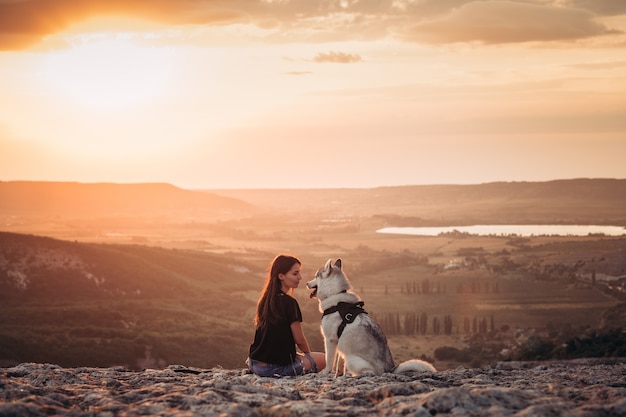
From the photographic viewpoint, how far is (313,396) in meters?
10.4

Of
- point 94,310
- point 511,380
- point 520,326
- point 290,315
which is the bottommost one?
point 520,326

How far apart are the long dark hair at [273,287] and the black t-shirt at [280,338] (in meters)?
0.09

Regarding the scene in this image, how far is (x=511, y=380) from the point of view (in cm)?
1244

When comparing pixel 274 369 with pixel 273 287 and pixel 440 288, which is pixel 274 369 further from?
pixel 440 288

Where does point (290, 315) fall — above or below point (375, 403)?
above

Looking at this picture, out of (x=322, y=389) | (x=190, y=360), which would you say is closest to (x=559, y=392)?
(x=322, y=389)

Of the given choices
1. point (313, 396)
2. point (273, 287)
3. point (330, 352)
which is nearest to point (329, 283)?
point (273, 287)

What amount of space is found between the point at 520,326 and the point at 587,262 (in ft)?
Answer: 227

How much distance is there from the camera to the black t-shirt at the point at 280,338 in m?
12.9

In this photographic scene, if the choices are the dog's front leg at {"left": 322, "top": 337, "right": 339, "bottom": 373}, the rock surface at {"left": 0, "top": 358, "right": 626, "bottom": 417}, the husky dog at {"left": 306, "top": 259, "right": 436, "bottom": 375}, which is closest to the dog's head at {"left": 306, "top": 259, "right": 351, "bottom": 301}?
the husky dog at {"left": 306, "top": 259, "right": 436, "bottom": 375}

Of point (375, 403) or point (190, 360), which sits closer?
point (375, 403)

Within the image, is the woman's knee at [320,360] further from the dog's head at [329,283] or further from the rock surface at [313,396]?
the dog's head at [329,283]

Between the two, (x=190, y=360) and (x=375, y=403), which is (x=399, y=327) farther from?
(x=375, y=403)

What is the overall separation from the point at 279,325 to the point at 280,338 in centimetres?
26
